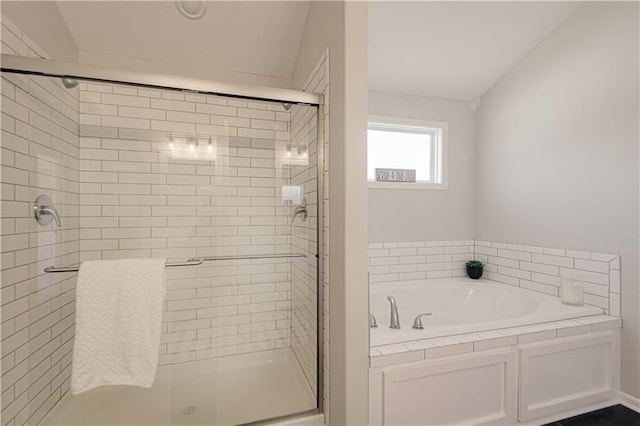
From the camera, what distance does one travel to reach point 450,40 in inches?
95.7

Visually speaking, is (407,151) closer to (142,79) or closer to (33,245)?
(142,79)

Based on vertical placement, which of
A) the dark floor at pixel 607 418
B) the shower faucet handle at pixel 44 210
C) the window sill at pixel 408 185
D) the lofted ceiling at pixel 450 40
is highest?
the lofted ceiling at pixel 450 40

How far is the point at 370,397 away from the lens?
1489 millimetres

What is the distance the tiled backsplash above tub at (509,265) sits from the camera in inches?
83.9

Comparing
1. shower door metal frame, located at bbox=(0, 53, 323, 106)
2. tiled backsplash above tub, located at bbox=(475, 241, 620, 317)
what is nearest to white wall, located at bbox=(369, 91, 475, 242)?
tiled backsplash above tub, located at bbox=(475, 241, 620, 317)

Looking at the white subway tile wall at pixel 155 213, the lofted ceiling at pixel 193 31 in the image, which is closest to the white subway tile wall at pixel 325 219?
the white subway tile wall at pixel 155 213

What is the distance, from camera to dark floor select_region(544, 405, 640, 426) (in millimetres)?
1817

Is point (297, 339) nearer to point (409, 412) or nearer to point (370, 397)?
point (370, 397)

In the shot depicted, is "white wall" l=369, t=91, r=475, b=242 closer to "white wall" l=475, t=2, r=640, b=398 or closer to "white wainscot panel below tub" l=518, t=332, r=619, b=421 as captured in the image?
"white wall" l=475, t=2, r=640, b=398

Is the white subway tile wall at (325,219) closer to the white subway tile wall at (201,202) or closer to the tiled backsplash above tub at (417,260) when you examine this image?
the white subway tile wall at (201,202)

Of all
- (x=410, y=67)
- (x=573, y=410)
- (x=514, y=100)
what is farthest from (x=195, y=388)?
(x=514, y=100)

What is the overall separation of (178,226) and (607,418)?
2.83 metres

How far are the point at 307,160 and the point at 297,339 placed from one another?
114cm

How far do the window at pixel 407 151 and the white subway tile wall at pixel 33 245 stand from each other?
222cm
